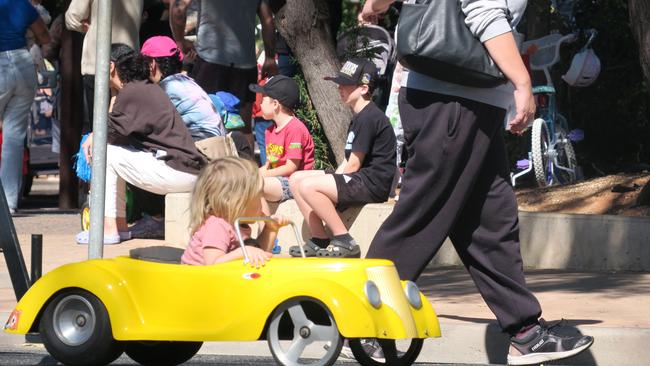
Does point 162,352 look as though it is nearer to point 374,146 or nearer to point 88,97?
point 374,146

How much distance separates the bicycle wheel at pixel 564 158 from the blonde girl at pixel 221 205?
8.12 m

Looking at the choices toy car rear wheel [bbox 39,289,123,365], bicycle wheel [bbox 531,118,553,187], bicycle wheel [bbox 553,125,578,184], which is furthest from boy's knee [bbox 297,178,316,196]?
bicycle wheel [bbox 553,125,578,184]

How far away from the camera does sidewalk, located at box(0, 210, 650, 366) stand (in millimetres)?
6293

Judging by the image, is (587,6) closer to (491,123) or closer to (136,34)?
(136,34)

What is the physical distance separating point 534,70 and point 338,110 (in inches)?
142

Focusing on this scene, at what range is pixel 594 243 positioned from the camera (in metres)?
8.92

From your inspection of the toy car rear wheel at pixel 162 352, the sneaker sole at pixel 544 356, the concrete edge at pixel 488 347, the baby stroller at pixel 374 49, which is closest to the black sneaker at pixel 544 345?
the sneaker sole at pixel 544 356

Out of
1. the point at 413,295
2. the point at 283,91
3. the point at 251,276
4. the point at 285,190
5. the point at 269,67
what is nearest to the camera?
the point at 251,276

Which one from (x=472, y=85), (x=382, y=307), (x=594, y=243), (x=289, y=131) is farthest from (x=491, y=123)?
(x=289, y=131)

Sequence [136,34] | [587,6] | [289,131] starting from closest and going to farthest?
[289,131] → [136,34] → [587,6]

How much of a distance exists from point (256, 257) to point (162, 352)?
82 cm

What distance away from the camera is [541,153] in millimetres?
13195

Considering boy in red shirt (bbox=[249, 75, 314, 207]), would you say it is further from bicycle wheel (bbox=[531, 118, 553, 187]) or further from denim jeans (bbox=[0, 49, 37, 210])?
bicycle wheel (bbox=[531, 118, 553, 187])

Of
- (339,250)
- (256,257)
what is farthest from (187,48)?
(256,257)
